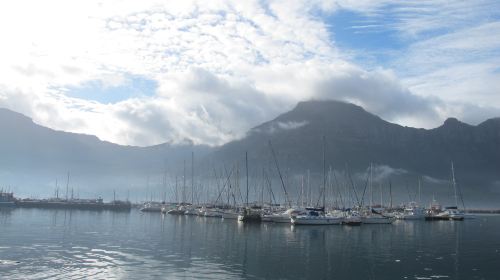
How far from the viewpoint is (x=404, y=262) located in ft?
156

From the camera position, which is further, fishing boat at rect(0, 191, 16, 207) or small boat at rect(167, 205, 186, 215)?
fishing boat at rect(0, 191, 16, 207)

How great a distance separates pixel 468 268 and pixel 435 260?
5.21 meters

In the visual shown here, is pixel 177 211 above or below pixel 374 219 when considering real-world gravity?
below

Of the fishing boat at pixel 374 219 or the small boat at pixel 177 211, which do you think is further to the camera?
the small boat at pixel 177 211

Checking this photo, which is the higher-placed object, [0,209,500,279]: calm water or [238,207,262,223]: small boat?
[238,207,262,223]: small boat

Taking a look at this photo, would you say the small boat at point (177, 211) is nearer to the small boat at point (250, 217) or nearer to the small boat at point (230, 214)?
the small boat at point (230, 214)

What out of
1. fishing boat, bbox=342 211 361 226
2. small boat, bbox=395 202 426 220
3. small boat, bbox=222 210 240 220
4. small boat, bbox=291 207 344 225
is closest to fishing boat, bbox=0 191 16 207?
small boat, bbox=222 210 240 220

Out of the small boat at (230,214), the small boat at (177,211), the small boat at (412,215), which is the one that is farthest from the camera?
the small boat at (177,211)

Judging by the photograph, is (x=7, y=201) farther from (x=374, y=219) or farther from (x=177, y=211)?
(x=374, y=219)

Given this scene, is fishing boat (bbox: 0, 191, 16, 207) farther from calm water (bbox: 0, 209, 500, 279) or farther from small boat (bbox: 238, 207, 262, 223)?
calm water (bbox: 0, 209, 500, 279)

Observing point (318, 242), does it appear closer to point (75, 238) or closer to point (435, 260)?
point (435, 260)

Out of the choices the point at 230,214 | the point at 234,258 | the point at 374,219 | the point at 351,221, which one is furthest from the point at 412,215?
the point at 234,258

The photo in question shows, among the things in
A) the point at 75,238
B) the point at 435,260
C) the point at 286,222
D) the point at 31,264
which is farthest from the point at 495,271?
the point at 286,222

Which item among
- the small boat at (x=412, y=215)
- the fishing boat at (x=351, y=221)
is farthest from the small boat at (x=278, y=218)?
the small boat at (x=412, y=215)
